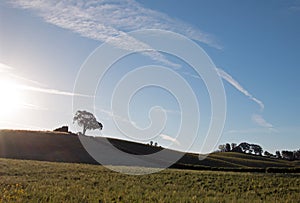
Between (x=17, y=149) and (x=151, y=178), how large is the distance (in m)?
51.3

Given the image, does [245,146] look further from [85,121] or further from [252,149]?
[85,121]

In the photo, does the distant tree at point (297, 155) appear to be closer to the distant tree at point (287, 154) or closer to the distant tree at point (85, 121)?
the distant tree at point (287, 154)

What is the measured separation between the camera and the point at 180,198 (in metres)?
19.2

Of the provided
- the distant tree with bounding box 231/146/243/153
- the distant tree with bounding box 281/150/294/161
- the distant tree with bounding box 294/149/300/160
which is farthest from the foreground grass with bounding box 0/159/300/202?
the distant tree with bounding box 231/146/243/153

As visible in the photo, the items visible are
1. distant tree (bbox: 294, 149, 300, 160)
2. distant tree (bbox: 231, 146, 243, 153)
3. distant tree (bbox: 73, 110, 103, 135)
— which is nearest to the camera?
distant tree (bbox: 73, 110, 103, 135)

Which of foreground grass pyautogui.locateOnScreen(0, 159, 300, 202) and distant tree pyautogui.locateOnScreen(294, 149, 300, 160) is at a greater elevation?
distant tree pyautogui.locateOnScreen(294, 149, 300, 160)

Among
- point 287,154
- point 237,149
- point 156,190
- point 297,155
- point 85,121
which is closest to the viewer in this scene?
point 156,190

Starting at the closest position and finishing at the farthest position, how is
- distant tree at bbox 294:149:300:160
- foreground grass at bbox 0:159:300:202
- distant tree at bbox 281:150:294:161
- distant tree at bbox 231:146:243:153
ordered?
foreground grass at bbox 0:159:300:202, distant tree at bbox 294:149:300:160, distant tree at bbox 281:150:294:161, distant tree at bbox 231:146:243:153

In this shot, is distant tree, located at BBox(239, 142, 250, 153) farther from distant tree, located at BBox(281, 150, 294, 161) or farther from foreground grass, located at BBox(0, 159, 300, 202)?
foreground grass, located at BBox(0, 159, 300, 202)

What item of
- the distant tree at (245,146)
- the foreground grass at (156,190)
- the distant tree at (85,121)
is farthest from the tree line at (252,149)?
the foreground grass at (156,190)

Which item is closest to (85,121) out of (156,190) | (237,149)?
(237,149)

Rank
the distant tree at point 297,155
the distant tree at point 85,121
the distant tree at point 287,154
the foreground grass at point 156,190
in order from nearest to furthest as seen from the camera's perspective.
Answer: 1. the foreground grass at point 156,190
2. the distant tree at point 85,121
3. the distant tree at point 297,155
4. the distant tree at point 287,154

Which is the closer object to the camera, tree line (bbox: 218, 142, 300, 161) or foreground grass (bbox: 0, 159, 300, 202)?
foreground grass (bbox: 0, 159, 300, 202)

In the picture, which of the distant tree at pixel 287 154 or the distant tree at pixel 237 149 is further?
the distant tree at pixel 237 149
